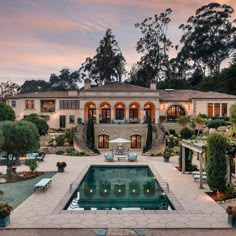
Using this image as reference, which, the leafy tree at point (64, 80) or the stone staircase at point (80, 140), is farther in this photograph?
the leafy tree at point (64, 80)

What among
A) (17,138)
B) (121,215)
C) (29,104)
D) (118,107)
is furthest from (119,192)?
(29,104)

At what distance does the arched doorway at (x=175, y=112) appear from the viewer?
Answer: 1847 inches

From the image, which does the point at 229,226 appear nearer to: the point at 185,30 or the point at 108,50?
the point at 108,50

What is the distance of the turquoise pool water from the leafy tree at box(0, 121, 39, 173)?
4497mm

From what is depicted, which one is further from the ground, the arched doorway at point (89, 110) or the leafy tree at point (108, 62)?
the leafy tree at point (108, 62)

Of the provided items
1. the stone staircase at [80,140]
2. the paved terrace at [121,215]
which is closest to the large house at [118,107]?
the stone staircase at [80,140]

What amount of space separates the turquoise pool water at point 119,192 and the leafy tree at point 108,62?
45996 millimetres

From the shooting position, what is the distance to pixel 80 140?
38.9 meters

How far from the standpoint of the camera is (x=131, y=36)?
238 ft

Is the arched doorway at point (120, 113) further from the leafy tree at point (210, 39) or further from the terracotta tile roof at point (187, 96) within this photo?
the leafy tree at point (210, 39)

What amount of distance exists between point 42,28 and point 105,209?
20.7 metres

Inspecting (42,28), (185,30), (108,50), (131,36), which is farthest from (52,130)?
(185,30)

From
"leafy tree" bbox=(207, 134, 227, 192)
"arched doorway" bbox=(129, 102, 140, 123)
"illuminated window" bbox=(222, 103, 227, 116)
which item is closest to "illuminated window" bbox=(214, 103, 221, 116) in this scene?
"illuminated window" bbox=(222, 103, 227, 116)

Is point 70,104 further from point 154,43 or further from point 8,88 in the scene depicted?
point 8,88
